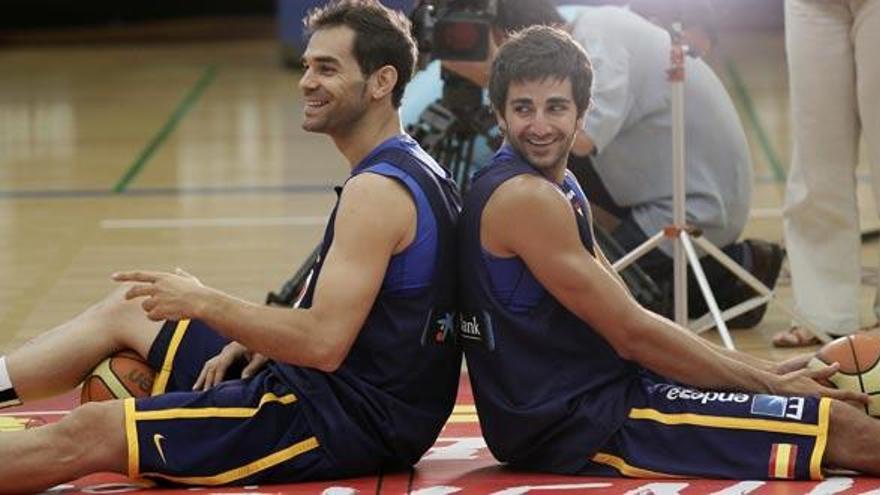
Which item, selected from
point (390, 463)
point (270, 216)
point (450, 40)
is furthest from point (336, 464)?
point (270, 216)

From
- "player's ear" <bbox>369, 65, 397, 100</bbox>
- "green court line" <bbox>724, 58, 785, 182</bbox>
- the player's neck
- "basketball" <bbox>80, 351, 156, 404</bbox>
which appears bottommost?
"green court line" <bbox>724, 58, 785, 182</bbox>

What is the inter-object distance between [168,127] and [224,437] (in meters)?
7.96

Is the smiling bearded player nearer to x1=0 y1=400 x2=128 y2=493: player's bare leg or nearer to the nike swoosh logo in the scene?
the nike swoosh logo

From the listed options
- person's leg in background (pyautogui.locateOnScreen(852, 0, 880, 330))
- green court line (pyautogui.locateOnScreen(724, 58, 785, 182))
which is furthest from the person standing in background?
green court line (pyautogui.locateOnScreen(724, 58, 785, 182))

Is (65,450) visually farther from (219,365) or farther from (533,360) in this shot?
(533,360)

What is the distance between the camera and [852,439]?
4949mm

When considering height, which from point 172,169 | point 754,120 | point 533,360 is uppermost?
point 533,360

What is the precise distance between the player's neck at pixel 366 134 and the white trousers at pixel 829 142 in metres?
2.10

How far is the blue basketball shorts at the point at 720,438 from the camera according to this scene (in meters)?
4.93

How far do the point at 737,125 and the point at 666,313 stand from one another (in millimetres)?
879

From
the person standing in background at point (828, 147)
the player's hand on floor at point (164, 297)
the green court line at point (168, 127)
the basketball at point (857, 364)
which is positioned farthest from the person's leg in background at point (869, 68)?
the green court line at point (168, 127)

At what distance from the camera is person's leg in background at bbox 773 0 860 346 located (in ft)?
21.9

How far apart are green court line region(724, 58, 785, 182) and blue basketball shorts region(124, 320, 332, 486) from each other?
231 inches

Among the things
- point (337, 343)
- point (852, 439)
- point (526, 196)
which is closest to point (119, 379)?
point (337, 343)
